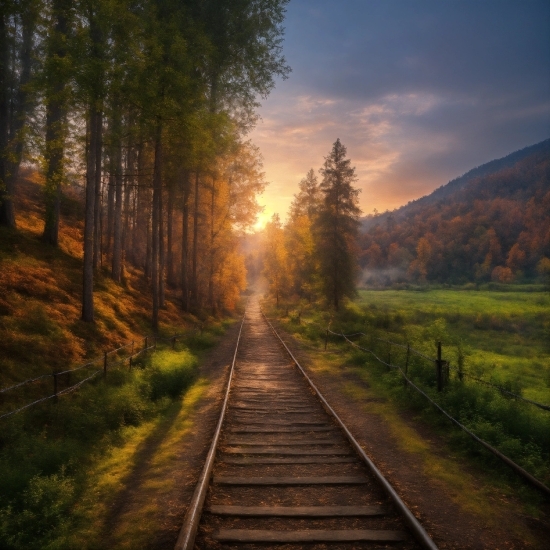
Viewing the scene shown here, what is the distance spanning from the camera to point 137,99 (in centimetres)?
1570

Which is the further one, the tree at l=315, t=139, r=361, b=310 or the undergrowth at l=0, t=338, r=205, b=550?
the tree at l=315, t=139, r=361, b=310

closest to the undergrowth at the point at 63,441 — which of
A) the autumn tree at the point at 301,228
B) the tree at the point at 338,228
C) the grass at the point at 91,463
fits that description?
the grass at the point at 91,463

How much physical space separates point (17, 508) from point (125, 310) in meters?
15.1

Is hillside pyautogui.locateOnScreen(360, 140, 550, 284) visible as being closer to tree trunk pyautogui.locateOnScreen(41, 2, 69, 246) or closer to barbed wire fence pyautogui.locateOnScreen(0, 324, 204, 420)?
tree trunk pyautogui.locateOnScreen(41, 2, 69, 246)

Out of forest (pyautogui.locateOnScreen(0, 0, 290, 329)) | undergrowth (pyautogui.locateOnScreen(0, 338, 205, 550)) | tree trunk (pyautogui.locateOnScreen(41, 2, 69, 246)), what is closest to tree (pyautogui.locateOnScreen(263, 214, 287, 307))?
forest (pyautogui.locateOnScreen(0, 0, 290, 329))

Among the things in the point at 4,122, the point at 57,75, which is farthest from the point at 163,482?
the point at 4,122

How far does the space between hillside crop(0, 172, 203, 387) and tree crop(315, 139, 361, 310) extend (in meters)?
12.9

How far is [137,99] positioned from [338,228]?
2173cm

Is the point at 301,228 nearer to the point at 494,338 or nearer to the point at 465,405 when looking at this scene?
the point at 494,338

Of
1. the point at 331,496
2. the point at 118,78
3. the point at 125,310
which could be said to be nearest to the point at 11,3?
the point at 118,78

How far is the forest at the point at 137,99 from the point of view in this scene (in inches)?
557

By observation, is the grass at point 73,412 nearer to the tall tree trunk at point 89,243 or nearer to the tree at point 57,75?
the tall tree trunk at point 89,243

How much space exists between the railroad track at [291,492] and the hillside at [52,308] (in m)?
5.76

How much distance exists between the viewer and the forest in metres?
14.1
